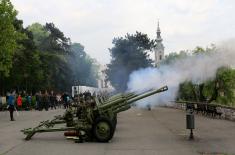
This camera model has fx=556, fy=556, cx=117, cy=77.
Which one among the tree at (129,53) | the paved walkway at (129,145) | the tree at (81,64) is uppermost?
the tree at (81,64)

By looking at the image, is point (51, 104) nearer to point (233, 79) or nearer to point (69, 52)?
point (233, 79)

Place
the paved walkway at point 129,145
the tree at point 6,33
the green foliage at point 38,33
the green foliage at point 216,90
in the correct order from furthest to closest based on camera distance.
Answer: the green foliage at point 38,33 → the green foliage at point 216,90 → the tree at point 6,33 → the paved walkway at point 129,145

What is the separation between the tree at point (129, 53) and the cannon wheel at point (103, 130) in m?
30.9

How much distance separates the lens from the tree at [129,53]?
→ 1989 inches

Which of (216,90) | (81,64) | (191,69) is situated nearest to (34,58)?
(216,90)

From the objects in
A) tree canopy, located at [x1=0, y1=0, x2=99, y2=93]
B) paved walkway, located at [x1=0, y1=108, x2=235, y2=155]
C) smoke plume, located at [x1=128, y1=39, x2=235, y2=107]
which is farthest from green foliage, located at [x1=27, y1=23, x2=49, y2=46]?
paved walkway, located at [x1=0, y1=108, x2=235, y2=155]

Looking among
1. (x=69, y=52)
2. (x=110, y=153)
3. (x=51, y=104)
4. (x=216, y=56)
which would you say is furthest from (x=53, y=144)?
(x=69, y=52)

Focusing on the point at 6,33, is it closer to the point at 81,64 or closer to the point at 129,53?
the point at 129,53

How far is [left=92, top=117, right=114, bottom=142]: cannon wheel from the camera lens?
18.4 m

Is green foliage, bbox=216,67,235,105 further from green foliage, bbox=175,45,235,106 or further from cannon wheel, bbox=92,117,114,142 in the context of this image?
cannon wheel, bbox=92,117,114,142

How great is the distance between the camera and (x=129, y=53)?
50969 mm

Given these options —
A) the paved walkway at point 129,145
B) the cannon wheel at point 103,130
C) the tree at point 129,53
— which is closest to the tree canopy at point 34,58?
the tree at point 129,53

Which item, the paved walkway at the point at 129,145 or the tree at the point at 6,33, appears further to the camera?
the tree at the point at 6,33

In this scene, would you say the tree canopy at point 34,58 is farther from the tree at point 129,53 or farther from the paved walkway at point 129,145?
the paved walkway at point 129,145
